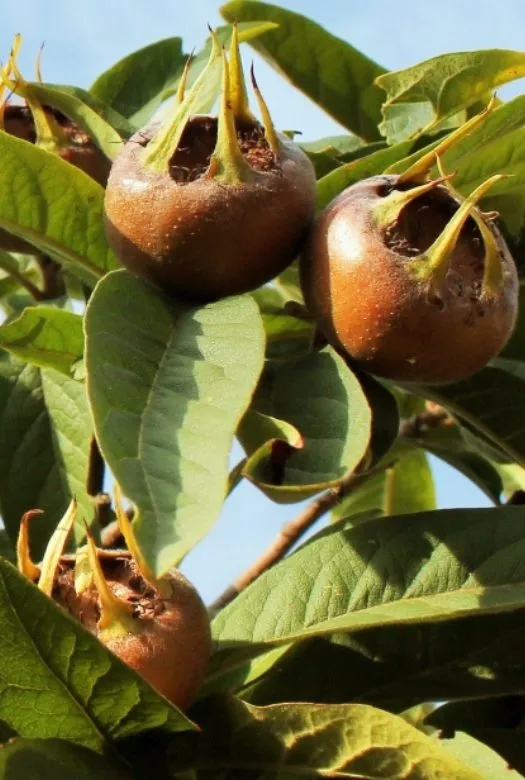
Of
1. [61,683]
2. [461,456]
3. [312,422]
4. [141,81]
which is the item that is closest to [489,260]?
[312,422]

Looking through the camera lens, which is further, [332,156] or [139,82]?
[139,82]

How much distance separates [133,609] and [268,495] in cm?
21

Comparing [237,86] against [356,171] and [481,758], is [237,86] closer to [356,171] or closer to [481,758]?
[356,171]

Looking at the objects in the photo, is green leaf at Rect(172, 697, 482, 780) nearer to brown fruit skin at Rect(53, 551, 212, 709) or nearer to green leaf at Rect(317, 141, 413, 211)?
brown fruit skin at Rect(53, 551, 212, 709)

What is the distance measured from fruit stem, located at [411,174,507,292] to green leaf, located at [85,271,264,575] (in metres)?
0.21

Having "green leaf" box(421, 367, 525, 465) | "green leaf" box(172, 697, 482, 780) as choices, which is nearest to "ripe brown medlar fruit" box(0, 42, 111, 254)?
"green leaf" box(421, 367, 525, 465)

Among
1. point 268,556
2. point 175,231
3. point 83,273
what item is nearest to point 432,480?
point 268,556

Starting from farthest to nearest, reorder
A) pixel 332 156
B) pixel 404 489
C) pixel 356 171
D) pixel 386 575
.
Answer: pixel 404 489
pixel 332 156
pixel 356 171
pixel 386 575

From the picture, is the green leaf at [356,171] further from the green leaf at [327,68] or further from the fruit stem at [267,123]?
the green leaf at [327,68]

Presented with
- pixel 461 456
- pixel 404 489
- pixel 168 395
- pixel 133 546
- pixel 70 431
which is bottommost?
pixel 404 489

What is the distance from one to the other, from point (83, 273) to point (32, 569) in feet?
1.71

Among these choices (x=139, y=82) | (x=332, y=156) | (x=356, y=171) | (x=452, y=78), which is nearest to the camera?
(x=356, y=171)

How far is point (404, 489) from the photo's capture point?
2965 millimetres

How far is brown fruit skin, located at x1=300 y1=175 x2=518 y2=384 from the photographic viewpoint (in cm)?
146
